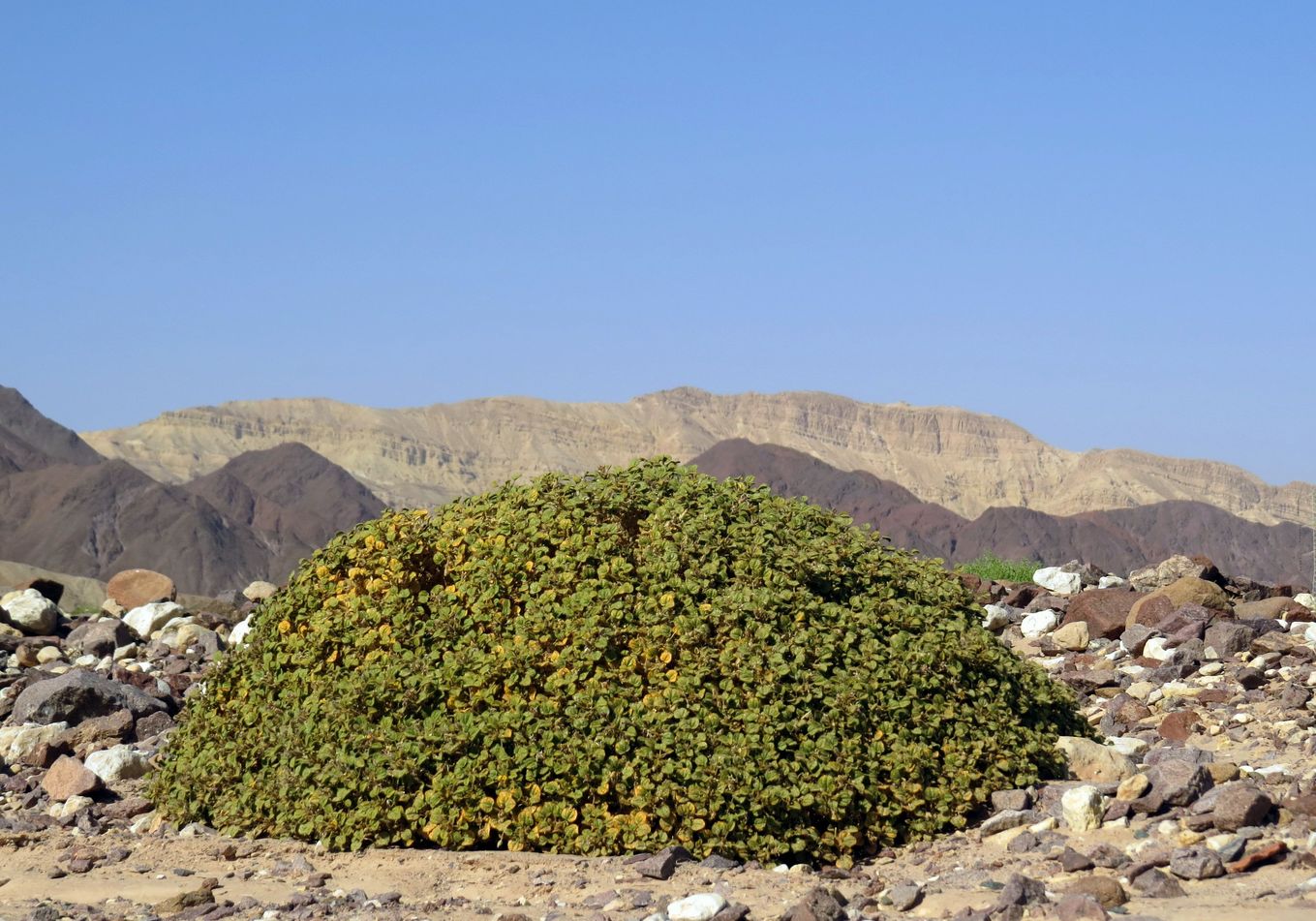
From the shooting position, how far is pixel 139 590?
46.4ft

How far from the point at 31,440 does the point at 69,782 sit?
76.1 m

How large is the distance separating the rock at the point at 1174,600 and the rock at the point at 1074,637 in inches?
14.9

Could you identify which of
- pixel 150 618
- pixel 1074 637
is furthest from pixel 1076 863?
pixel 150 618

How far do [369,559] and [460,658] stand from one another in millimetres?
978

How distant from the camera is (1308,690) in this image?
27.1ft

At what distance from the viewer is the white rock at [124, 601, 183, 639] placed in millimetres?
12211

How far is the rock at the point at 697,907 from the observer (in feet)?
15.3

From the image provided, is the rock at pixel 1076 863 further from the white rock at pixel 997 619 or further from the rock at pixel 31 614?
the rock at pixel 31 614

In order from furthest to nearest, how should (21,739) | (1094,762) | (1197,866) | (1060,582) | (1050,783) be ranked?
(1060,582) → (21,739) → (1094,762) → (1050,783) → (1197,866)

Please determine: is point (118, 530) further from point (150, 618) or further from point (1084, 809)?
point (1084, 809)

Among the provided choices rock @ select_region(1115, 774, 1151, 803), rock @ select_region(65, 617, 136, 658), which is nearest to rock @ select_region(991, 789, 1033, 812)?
rock @ select_region(1115, 774, 1151, 803)

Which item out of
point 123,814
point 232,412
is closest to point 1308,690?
point 123,814

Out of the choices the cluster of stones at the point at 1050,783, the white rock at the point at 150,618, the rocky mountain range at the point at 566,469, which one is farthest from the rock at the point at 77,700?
the rocky mountain range at the point at 566,469

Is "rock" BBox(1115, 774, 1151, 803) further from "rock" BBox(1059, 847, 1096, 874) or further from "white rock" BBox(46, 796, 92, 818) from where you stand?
"white rock" BBox(46, 796, 92, 818)
